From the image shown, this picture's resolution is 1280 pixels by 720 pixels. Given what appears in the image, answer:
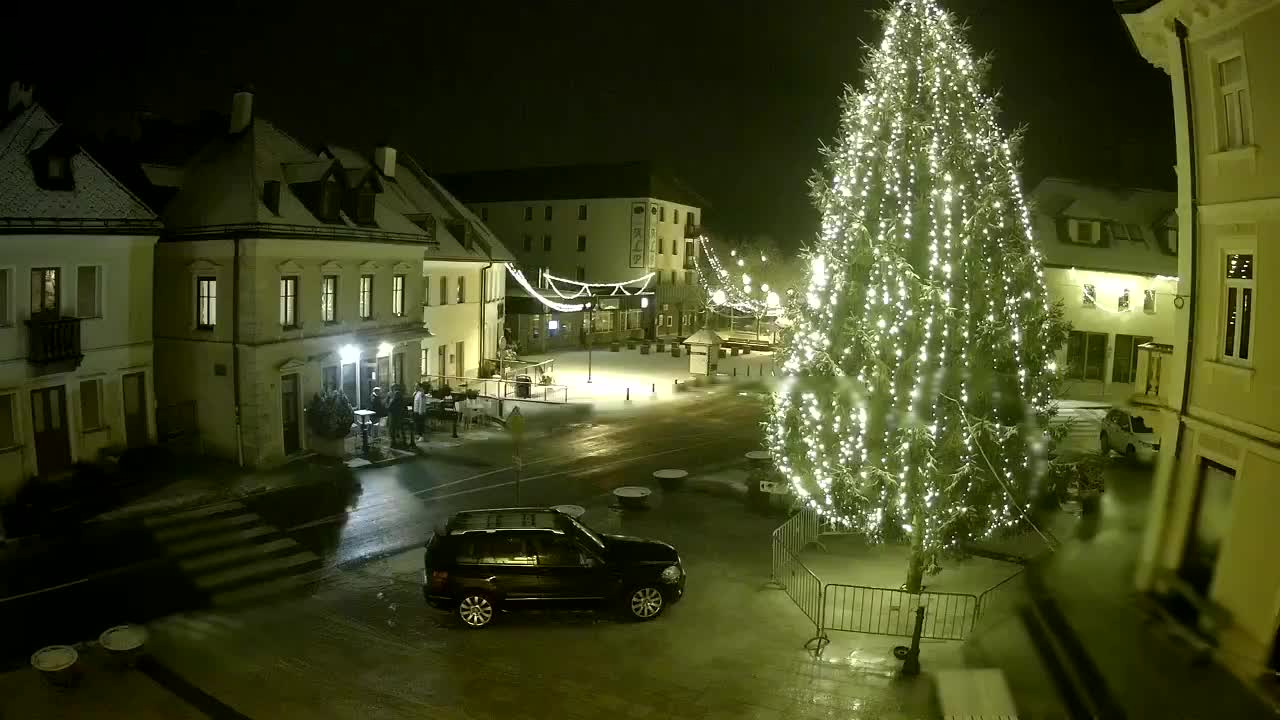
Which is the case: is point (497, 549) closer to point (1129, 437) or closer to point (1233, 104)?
point (1233, 104)

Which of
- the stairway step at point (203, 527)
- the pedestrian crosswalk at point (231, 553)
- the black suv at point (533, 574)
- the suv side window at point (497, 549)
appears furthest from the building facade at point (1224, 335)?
the stairway step at point (203, 527)

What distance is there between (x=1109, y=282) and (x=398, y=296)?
27.9 m

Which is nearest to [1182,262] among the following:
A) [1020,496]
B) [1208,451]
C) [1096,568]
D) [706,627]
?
[1208,451]

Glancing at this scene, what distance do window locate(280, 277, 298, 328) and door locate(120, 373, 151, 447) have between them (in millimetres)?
3843

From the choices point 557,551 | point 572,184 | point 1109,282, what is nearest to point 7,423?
point 557,551

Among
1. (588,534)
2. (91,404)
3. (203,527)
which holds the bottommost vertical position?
(203,527)

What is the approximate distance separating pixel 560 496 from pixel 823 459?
31.1 ft

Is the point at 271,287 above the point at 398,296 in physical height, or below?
above

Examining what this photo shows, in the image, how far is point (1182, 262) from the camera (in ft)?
47.0

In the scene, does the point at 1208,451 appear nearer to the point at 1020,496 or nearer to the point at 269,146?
the point at 1020,496

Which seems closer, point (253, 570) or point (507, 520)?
point (507, 520)

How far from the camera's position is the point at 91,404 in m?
21.9

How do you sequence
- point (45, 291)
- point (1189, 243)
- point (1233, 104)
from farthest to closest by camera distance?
point (45, 291)
point (1189, 243)
point (1233, 104)

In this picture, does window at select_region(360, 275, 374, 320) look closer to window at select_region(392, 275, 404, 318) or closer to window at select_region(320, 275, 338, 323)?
window at select_region(392, 275, 404, 318)
